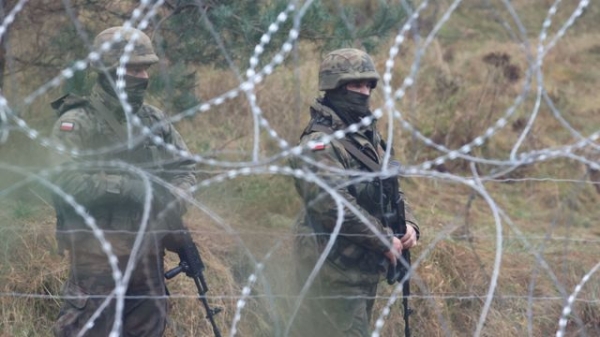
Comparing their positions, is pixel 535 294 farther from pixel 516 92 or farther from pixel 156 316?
pixel 516 92

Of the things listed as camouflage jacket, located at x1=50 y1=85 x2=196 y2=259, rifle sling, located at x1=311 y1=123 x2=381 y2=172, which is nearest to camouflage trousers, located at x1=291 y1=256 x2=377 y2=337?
rifle sling, located at x1=311 y1=123 x2=381 y2=172

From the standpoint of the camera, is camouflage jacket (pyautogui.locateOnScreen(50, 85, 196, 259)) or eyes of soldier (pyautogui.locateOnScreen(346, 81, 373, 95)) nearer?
camouflage jacket (pyautogui.locateOnScreen(50, 85, 196, 259))

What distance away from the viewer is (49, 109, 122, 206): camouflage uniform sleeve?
3.84m

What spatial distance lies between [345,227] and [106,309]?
3.17 feet

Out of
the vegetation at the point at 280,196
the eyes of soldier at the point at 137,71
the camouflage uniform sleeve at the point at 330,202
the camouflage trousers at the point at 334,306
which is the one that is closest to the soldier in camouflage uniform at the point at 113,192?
the eyes of soldier at the point at 137,71

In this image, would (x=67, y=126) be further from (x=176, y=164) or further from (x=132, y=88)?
(x=176, y=164)

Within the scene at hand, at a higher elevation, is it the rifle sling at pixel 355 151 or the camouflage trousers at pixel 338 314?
the rifle sling at pixel 355 151

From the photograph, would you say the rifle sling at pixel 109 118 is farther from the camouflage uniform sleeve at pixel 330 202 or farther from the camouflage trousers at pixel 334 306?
the camouflage trousers at pixel 334 306

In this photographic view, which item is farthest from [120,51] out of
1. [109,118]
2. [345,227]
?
[345,227]

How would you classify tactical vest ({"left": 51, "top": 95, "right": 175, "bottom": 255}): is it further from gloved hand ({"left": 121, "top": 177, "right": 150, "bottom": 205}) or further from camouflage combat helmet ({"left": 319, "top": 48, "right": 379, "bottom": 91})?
camouflage combat helmet ({"left": 319, "top": 48, "right": 379, "bottom": 91})

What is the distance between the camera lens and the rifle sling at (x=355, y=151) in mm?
4258

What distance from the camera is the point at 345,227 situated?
426cm

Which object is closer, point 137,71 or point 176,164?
point 137,71

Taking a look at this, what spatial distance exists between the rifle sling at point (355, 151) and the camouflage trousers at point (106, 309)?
0.85 metres
